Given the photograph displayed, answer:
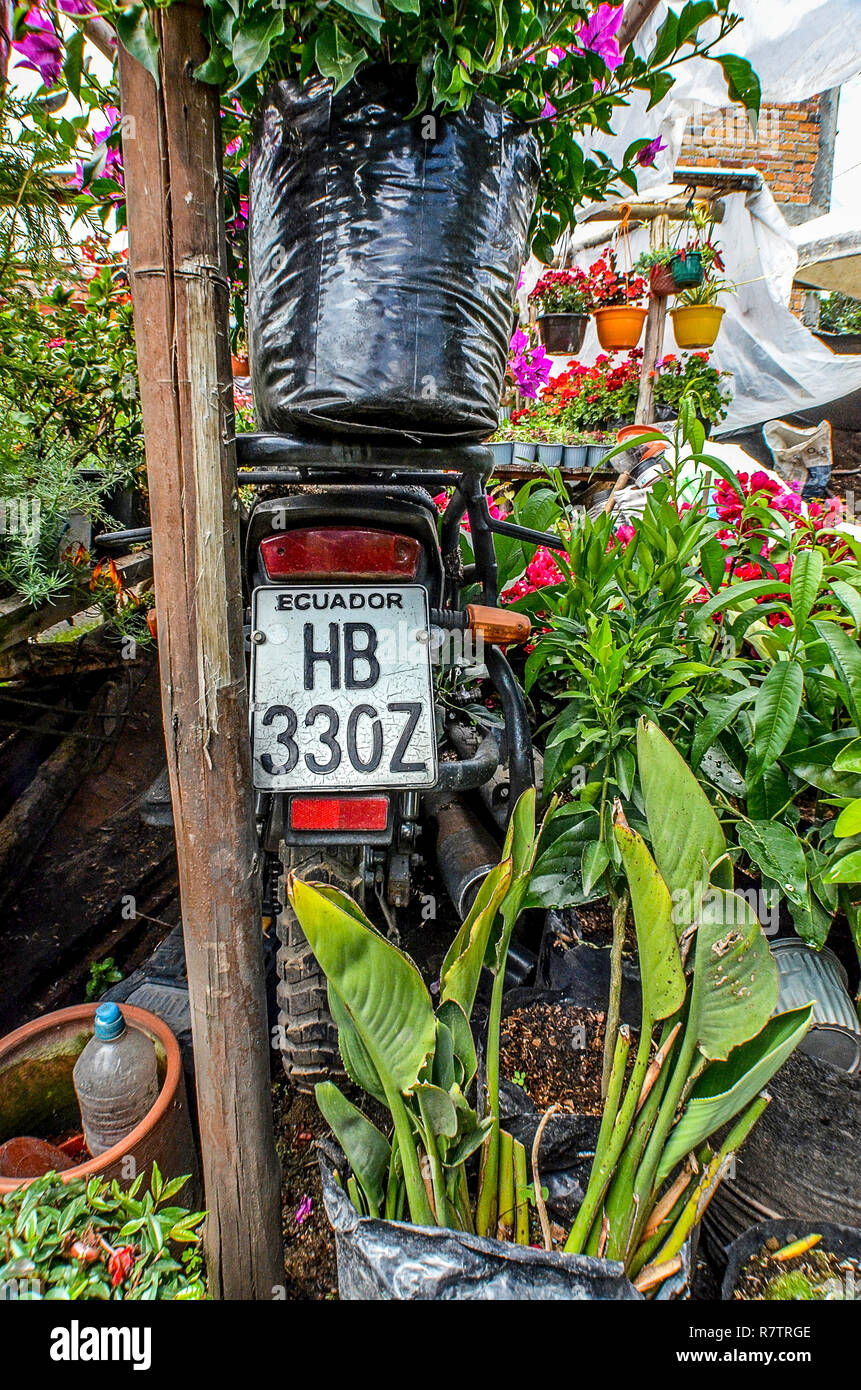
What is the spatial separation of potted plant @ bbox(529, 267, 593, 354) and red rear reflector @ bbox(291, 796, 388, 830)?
179 inches

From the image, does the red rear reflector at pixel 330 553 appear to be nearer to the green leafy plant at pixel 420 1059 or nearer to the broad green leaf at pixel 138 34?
the green leafy plant at pixel 420 1059

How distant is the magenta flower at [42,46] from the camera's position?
3.57 feet

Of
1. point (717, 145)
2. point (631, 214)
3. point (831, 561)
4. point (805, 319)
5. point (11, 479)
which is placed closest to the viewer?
point (831, 561)

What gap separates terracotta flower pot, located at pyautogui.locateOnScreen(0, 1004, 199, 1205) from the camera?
139 centimetres

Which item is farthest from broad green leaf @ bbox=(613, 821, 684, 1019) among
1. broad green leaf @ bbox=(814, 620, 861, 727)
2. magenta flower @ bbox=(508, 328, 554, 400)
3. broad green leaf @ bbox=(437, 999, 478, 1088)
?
magenta flower @ bbox=(508, 328, 554, 400)

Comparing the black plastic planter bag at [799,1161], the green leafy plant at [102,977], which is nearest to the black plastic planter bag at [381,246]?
the black plastic planter bag at [799,1161]

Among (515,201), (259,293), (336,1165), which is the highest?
(515,201)

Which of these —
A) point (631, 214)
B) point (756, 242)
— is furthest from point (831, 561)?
point (756, 242)

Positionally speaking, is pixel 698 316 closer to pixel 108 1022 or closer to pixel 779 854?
pixel 779 854

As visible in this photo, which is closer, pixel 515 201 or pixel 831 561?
pixel 515 201

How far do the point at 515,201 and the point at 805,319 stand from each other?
797 centimetres

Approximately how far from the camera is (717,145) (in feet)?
22.3

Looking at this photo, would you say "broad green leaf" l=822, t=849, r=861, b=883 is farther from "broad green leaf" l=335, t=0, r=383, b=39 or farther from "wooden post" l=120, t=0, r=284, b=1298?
"broad green leaf" l=335, t=0, r=383, b=39
